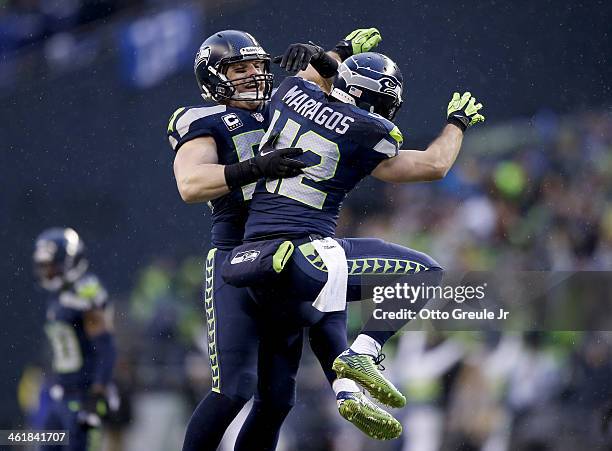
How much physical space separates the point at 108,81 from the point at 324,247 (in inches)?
150

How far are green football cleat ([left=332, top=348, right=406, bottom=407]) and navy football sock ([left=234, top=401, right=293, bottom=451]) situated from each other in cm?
43

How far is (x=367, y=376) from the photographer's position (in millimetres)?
3564

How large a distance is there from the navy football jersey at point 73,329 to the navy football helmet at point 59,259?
2.1 inches

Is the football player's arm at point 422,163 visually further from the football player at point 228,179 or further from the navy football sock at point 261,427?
the navy football sock at point 261,427

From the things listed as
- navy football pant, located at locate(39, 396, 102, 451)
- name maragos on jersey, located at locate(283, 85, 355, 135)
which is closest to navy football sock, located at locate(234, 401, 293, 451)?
name maragos on jersey, located at locate(283, 85, 355, 135)

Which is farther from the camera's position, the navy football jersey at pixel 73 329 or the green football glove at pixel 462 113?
the navy football jersey at pixel 73 329

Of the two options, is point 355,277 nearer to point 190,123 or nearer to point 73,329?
point 190,123

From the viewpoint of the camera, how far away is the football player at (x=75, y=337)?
242 inches

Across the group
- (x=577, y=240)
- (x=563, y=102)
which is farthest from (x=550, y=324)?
(x=563, y=102)

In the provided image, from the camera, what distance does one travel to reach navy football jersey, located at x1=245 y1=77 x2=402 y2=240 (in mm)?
3676

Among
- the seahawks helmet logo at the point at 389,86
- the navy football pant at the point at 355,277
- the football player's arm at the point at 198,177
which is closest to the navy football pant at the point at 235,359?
the navy football pant at the point at 355,277

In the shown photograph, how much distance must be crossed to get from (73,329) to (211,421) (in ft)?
8.58

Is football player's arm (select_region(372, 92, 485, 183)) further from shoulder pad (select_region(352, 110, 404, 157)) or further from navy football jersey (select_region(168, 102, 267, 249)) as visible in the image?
navy football jersey (select_region(168, 102, 267, 249))

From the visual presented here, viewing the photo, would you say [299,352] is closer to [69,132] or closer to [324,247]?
[324,247]
